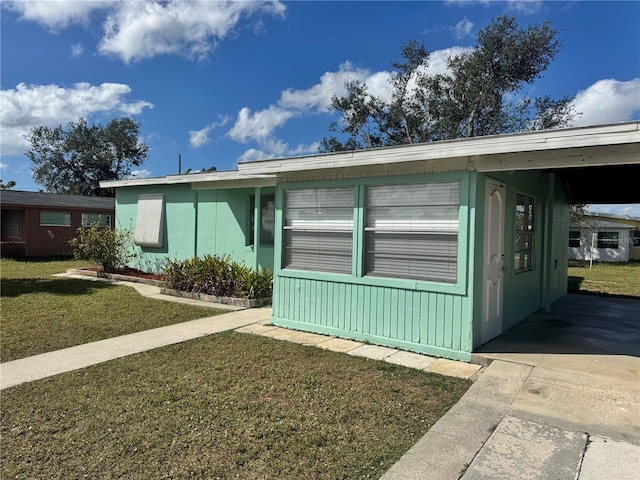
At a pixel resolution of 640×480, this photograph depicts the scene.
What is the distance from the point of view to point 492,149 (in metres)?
4.49

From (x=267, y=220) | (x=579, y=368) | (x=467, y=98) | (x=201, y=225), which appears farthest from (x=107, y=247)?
(x=467, y=98)

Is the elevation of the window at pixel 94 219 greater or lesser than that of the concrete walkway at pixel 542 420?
greater

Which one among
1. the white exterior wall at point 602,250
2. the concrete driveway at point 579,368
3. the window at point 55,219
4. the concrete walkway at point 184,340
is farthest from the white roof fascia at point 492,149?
the white exterior wall at point 602,250

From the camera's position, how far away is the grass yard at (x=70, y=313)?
6.05 meters

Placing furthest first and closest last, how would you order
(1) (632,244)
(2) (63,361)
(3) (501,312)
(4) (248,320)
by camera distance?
(1) (632,244) < (4) (248,320) < (3) (501,312) < (2) (63,361)

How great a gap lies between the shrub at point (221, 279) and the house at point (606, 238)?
77.4ft

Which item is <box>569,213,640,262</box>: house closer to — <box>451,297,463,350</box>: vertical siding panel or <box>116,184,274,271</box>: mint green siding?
<box>116,184,274,271</box>: mint green siding

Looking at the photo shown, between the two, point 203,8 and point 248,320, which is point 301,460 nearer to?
point 248,320

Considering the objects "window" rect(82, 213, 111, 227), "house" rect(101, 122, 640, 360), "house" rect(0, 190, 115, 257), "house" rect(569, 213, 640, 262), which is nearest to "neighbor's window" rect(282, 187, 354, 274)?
"house" rect(101, 122, 640, 360)

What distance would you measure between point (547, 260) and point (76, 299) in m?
9.62

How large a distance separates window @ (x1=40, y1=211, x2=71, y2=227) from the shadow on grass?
30.8ft

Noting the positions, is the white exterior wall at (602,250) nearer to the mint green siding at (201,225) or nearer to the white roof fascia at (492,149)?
the mint green siding at (201,225)

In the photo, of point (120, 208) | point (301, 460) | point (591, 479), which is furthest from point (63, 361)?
point (120, 208)

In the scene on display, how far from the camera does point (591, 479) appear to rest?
2.57 m
